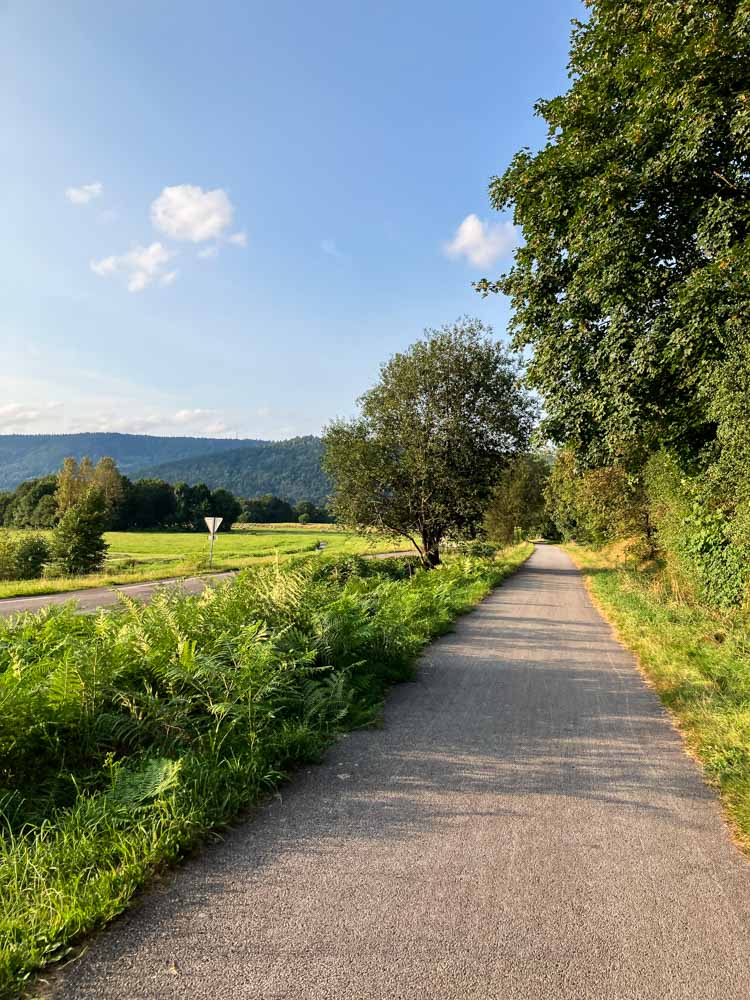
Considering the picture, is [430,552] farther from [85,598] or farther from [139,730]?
[139,730]

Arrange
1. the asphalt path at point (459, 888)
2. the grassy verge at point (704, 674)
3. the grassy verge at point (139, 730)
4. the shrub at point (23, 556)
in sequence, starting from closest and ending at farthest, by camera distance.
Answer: the asphalt path at point (459, 888) → the grassy verge at point (139, 730) → the grassy verge at point (704, 674) → the shrub at point (23, 556)

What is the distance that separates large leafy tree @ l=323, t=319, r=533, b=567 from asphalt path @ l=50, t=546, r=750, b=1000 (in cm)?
1603

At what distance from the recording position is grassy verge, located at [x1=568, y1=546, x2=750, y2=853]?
397 cm

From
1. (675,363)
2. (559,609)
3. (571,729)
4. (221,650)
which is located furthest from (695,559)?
(221,650)

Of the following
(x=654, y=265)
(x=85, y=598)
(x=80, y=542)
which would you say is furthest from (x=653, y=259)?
(x=80, y=542)

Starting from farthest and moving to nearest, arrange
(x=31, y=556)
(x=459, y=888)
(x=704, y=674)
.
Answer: (x=31, y=556)
(x=704, y=674)
(x=459, y=888)

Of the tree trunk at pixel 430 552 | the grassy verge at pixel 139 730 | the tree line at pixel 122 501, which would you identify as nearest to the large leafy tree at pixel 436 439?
the tree trunk at pixel 430 552

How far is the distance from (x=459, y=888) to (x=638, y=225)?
9.23 m

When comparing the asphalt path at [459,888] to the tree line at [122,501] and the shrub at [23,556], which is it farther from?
the tree line at [122,501]

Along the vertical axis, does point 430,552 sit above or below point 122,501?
below

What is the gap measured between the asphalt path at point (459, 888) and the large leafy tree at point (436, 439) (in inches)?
631

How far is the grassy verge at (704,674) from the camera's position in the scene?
13.0ft

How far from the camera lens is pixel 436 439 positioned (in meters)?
20.1

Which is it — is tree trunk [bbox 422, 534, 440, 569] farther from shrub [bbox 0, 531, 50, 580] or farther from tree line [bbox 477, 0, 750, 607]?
shrub [bbox 0, 531, 50, 580]
